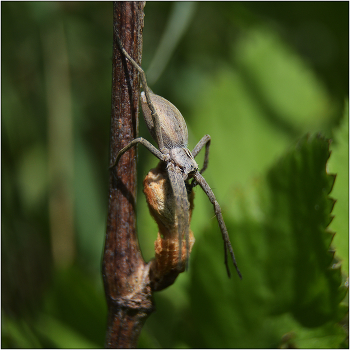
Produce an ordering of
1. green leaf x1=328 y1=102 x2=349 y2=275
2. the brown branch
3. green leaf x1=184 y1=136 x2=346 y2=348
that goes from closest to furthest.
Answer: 1. the brown branch
2. green leaf x1=184 y1=136 x2=346 y2=348
3. green leaf x1=328 y1=102 x2=349 y2=275

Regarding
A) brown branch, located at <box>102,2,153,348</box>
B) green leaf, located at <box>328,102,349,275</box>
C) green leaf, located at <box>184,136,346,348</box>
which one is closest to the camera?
brown branch, located at <box>102,2,153,348</box>

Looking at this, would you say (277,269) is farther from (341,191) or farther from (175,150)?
(175,150)

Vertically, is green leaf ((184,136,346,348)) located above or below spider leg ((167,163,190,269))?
below

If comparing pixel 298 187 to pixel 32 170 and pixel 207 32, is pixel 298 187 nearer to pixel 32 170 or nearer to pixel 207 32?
pixel 32 170

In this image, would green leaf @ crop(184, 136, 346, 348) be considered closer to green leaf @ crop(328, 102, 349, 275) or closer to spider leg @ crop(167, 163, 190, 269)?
green leaf @ crop(328, 102, 349, 275)

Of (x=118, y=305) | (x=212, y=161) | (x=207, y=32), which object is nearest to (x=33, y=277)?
(x=212, y=161)

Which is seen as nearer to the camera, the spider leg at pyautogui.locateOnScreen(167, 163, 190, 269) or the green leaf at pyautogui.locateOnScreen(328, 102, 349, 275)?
the spider leg at pyautogui.locateOnScreen(167, 163, 190, 269)

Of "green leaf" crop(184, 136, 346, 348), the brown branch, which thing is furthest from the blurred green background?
the brown branch
